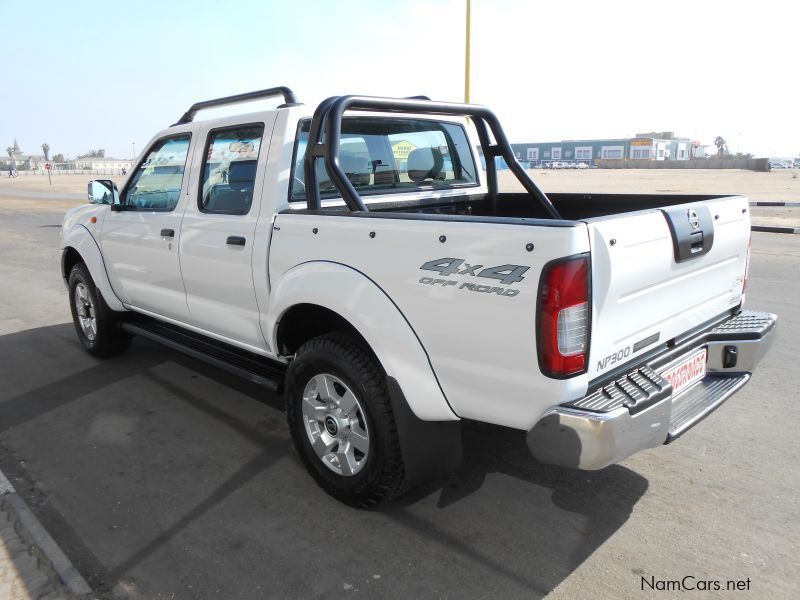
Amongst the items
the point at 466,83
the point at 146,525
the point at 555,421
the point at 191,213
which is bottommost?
the point at 146,525

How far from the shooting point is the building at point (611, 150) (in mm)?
124125

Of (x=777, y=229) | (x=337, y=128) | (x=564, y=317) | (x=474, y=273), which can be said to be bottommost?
(x=777, y=229)

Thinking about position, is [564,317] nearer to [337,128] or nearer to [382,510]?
[382,510]

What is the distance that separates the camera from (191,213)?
407 centimetres

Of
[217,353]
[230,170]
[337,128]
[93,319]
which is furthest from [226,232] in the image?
[93,319]

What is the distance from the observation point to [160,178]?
4582 mm

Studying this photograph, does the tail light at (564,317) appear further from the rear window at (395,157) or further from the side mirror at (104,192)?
the side mirror at (104,192)

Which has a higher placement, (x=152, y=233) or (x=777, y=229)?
(x=152, y=233)

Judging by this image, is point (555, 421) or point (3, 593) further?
point (3, 593)

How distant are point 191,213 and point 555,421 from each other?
2795 mm

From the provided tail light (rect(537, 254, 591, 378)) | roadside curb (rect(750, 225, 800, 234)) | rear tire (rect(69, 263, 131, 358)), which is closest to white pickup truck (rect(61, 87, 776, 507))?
tail light (rect(537, 254, 591, 378))

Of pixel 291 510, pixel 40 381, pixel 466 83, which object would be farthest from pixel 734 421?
pixel 466 83

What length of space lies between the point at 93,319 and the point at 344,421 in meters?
3.44

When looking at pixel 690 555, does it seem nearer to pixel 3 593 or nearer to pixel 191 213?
pixel 3 593
